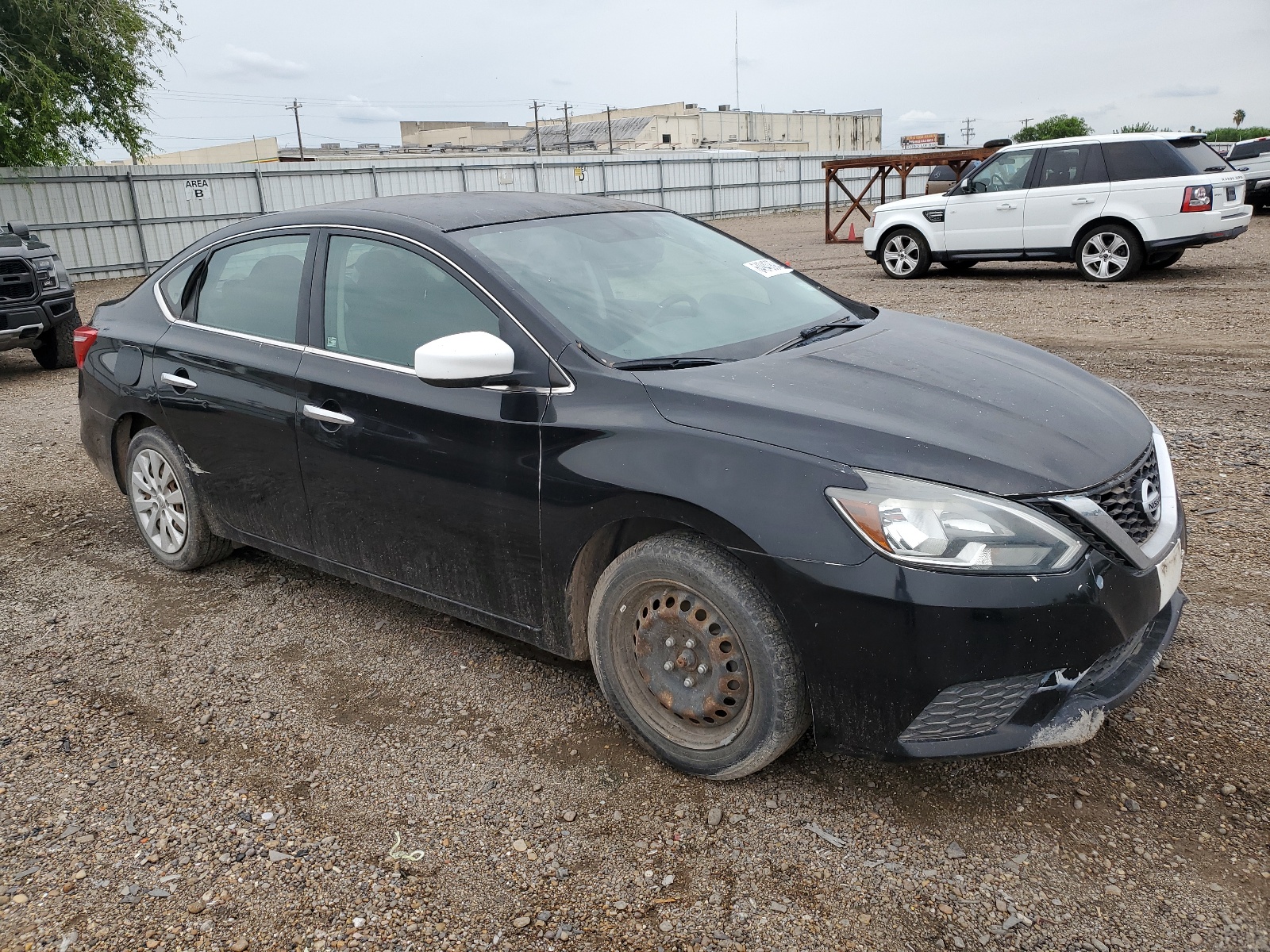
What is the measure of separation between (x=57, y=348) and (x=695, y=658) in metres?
10.0

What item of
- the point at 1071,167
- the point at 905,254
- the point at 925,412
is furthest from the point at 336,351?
the point at 905,254

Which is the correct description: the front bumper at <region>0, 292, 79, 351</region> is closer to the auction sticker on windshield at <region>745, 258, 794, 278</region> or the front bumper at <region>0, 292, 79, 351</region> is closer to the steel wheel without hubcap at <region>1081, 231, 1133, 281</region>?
the auction sticker on windshield at <region>745, 258, 794, 278</region>

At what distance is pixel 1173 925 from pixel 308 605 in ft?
10.8

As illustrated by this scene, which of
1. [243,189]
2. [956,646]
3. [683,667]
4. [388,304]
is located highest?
[243,189]

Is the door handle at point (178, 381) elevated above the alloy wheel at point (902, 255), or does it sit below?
above

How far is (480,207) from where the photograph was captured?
3.64 meters

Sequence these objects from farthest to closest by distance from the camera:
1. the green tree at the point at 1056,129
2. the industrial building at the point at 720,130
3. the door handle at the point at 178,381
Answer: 1. the industrial building at the point at 720,130
2. the green tree at the point at 1056,129
3. the door handle at the point at 178,381

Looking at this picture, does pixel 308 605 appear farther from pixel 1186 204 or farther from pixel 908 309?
pixel 1186 204

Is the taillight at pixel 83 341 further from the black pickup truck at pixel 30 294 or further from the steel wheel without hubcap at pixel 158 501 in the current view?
the black pickup truck at pixel 30 294

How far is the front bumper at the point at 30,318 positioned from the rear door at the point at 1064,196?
1118 cm

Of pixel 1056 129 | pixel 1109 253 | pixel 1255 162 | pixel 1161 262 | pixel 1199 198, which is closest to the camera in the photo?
pixel 1199 198

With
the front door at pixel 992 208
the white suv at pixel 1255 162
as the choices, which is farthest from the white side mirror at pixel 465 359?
the white suv at pixel 1255 162

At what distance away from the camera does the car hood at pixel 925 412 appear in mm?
2428

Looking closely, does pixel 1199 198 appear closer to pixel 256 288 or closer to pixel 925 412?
pixel 925 412
